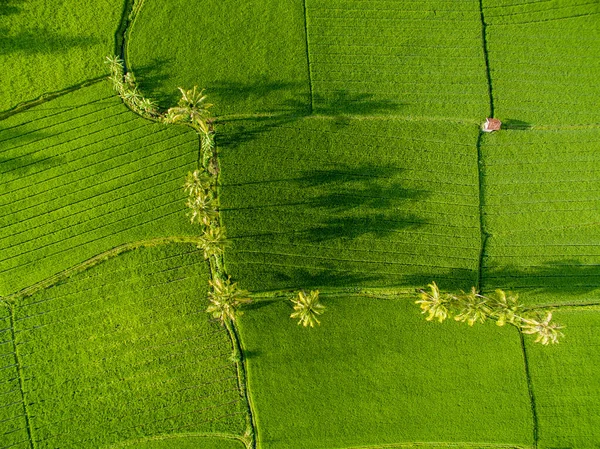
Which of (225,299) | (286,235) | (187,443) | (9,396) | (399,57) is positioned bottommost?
(187,443)

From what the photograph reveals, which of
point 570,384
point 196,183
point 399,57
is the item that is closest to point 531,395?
point 570,384

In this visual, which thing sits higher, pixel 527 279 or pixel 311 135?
pixel 311 135

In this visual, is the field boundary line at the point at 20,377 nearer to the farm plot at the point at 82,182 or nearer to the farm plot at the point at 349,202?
the farm plot at the point at 82,182

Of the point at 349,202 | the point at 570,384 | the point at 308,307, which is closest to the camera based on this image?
the point at 308,307

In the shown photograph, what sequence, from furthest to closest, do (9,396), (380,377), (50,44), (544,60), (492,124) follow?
1. (544,60)
2. (50,44)
3. (492,124)
4. (380,377)
5. (9,396)

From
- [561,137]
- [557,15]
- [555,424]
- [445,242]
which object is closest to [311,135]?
[445,242]

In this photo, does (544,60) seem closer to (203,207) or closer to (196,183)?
(196,183)

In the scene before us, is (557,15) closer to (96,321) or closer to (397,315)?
(397,315)
